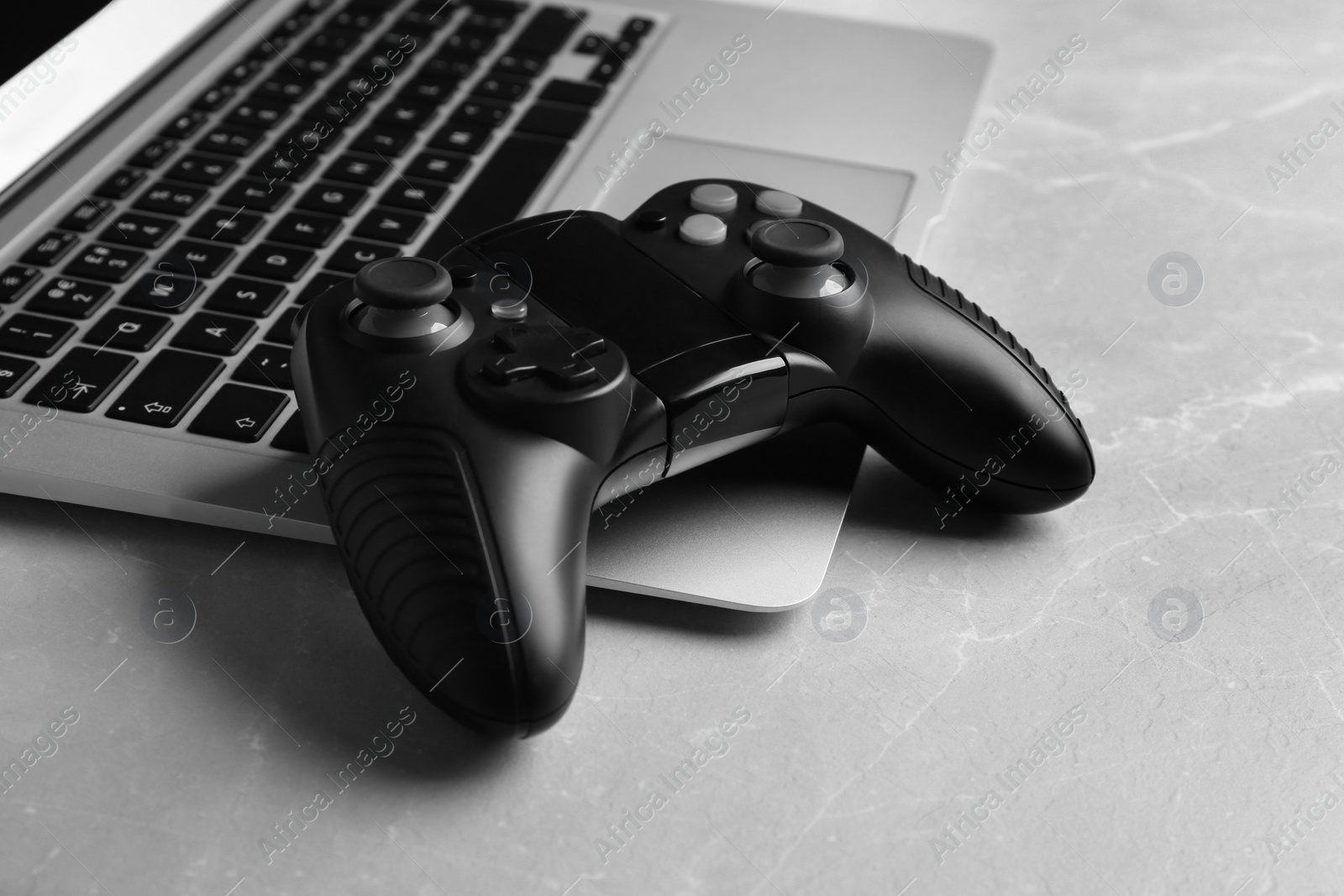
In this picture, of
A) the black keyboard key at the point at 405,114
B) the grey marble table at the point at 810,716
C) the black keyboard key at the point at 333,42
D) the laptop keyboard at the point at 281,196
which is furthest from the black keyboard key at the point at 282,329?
the black keyboard key at the point at 333,42

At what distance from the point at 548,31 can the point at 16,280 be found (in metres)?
0.41

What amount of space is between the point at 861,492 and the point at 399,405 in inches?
8.5

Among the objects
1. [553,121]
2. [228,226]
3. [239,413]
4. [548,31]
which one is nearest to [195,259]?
[228,226]

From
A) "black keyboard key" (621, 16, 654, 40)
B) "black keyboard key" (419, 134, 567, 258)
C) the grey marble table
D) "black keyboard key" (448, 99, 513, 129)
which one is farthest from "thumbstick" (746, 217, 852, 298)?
"black keyboard key" (621, 16, 654, 40)

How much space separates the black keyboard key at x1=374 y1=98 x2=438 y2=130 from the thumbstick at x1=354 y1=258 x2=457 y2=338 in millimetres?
303

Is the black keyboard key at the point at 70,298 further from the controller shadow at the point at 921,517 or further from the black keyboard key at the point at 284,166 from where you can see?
the controller shadow at the point at 921,517

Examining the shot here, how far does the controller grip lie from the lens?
0.39 metres

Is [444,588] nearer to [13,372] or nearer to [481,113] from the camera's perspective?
[13,372]

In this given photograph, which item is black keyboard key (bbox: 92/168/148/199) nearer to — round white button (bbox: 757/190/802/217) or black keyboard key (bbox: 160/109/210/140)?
black keyboard key (bbox: 160/109/210/140)

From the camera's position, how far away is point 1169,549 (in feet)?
1.75

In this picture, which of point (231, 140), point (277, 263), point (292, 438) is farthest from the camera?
point (231, 140)

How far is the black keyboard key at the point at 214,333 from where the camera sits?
0.56m

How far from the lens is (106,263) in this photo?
61 centimetres

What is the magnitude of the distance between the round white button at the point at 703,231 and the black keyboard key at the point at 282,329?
0.19 metres
